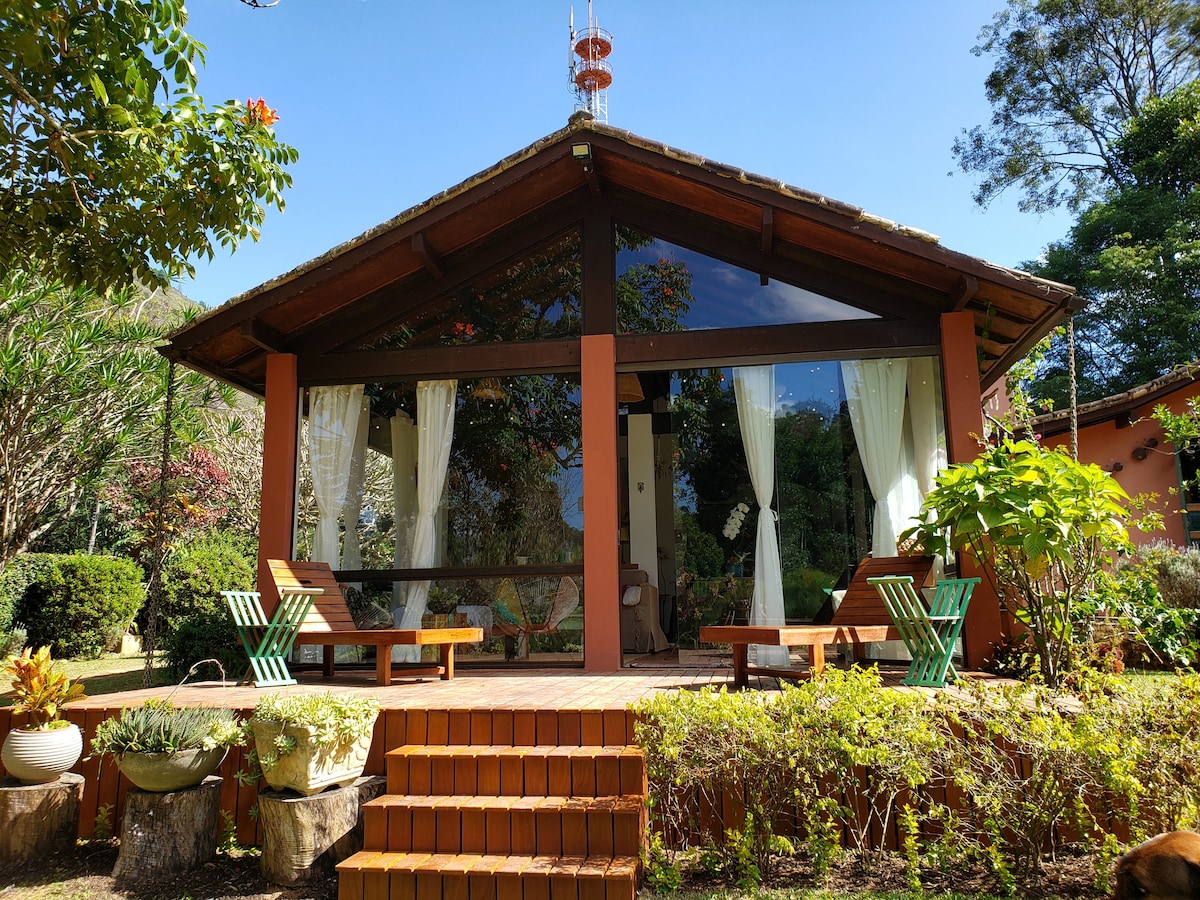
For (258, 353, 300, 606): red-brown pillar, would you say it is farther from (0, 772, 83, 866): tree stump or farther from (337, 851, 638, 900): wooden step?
(337, 851, 638, 900): wooden step

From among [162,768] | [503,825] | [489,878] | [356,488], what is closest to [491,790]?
[503,825]

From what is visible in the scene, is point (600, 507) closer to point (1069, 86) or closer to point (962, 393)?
point (962, 393)

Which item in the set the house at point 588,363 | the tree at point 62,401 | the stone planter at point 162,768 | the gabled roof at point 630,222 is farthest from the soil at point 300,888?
the tree at point 62,401

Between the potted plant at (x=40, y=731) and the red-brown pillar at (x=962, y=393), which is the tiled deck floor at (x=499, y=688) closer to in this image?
the potted plant at (x=40, y=731)

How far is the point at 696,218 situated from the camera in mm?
7895

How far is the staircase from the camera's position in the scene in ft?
12.2

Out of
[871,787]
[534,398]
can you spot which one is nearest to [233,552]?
[534,398]

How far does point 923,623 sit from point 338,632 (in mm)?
4056

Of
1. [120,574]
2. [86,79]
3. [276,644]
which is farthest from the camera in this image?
[120,574]

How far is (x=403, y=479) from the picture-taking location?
8383 millimetres

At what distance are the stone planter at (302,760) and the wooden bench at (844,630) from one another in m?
2.43

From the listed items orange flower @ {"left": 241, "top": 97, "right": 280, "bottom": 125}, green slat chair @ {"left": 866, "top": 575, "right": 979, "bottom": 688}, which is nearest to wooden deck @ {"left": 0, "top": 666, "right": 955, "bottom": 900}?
green slat chair @ {"left": 866, "top": 575, "right": 979, "bottom": 688}

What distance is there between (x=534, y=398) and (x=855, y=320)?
2.96 metres

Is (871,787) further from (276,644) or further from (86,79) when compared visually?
(86,79)
